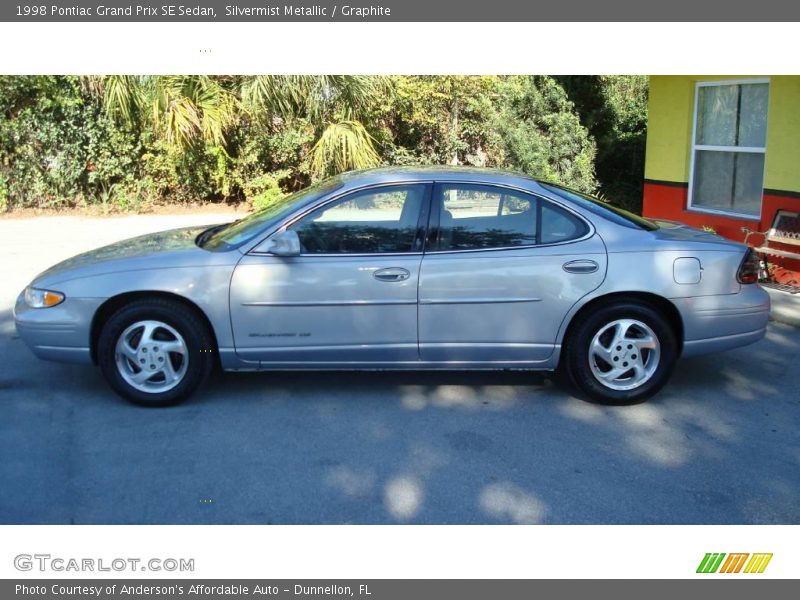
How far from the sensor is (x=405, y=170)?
594 cm

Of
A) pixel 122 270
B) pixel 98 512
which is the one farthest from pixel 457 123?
pixel 98 512

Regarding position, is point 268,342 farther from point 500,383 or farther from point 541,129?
point 541,129

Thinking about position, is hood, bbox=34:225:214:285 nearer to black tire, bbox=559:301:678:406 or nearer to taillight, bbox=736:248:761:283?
black tire, bbox=559:301:678:406

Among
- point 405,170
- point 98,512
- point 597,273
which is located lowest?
point 98,512

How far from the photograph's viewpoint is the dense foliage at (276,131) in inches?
548

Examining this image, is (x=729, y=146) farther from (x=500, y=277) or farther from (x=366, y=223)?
(x=366, y=223)

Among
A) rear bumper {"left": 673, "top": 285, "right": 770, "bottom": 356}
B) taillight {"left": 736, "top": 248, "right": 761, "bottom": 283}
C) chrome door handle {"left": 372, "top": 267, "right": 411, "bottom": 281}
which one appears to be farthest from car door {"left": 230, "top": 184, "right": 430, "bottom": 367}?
taillight {"left": 736, "top": 248, "right": 761, "bottom": 283}

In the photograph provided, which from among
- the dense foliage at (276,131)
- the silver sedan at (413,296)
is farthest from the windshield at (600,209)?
the dense foliage at (276,131)

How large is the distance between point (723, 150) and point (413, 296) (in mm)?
6357

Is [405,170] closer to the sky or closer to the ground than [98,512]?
closer to the sky

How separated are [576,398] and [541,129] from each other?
29.7 feet

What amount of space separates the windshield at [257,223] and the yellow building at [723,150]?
217 inches

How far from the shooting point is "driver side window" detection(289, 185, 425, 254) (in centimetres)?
549

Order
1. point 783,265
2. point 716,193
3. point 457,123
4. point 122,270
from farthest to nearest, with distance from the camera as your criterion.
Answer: point 457,123
point 716,193
point 783,265
point 122,270
